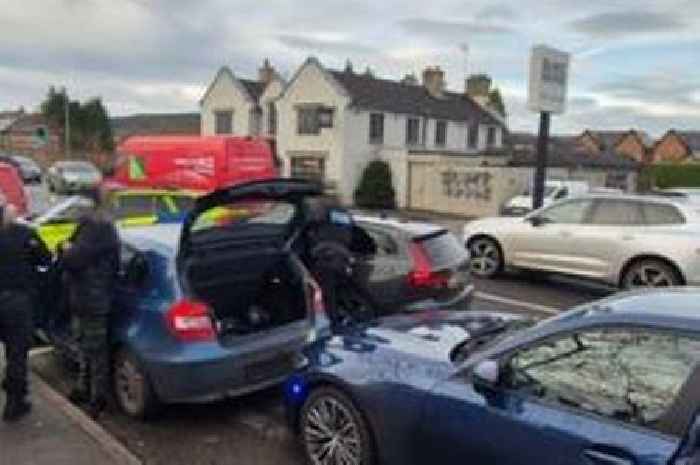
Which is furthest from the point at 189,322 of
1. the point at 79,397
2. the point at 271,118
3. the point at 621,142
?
the point at 621,142

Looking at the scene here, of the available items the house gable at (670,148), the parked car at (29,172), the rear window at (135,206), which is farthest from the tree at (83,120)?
the house gable at (670,148)

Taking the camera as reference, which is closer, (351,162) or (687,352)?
(687,352)

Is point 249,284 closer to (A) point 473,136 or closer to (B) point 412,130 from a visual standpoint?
(B) point 412,130

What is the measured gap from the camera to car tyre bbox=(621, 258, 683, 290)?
11.4m

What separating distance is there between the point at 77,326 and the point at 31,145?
7019 centimetres

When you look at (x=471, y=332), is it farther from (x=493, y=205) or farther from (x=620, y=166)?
(x=620, y=166)

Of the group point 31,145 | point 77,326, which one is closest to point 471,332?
point 77,326

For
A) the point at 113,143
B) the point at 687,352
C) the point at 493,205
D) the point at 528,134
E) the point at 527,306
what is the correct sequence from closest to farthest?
the point at 687,352
the point at 527,306
the point at 493,205
the point at 113,143
the point at 528,134

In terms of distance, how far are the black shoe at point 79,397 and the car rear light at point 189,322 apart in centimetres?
116

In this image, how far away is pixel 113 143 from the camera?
66.6 meters

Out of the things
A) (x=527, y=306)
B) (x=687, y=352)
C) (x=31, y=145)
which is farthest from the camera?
(x=31, y=145)

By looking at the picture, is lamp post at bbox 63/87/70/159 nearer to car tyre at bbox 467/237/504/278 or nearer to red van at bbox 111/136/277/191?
red van at bbox 111/136/277/191

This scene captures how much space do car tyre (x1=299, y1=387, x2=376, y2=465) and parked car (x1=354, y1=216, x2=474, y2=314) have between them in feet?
9.48

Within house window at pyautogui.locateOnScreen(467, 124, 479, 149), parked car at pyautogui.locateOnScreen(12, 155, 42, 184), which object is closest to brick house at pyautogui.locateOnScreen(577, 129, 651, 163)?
house window at pyautogui.locateOnScreen(467, 124, 479, 149)
